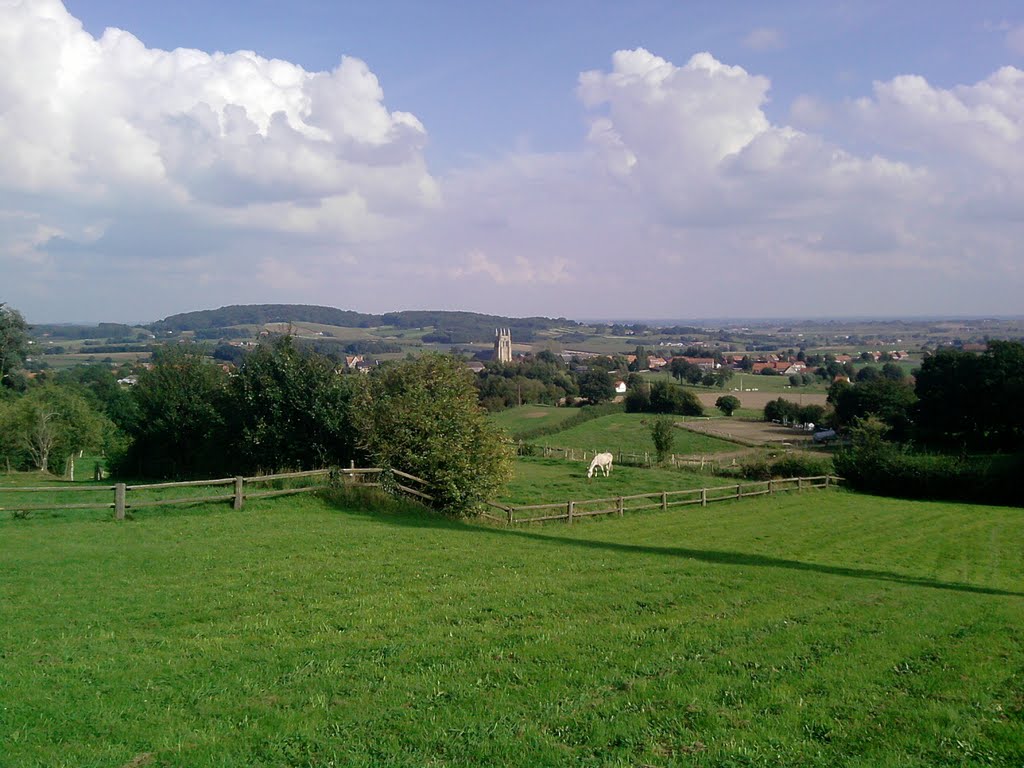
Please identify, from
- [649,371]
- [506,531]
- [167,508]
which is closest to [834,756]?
[506,531]

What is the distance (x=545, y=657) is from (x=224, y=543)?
9.06 meters

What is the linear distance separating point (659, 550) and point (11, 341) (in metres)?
68.3

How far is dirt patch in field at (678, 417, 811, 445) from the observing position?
66188 millimetres

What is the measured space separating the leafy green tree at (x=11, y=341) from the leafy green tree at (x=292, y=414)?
50.6 metres

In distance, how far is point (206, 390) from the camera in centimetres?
3159

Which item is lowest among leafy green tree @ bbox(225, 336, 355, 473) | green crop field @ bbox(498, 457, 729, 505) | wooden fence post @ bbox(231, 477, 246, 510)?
green crop field @ bbox(498, 457, 729, 505)

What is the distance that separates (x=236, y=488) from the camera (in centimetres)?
1941

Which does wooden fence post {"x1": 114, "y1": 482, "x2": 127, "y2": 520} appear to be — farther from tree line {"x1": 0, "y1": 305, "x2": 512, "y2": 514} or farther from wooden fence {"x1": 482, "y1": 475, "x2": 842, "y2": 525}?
wooden fence {"x1": 482, "y1": 475, "x2": 842, "y2": 525}

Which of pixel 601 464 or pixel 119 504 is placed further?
pixel 601 464

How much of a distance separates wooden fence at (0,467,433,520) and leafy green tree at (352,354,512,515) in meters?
0.70

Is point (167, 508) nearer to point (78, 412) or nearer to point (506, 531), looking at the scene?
point (506, 531)

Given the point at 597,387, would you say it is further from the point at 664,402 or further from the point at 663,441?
the point at 663,441

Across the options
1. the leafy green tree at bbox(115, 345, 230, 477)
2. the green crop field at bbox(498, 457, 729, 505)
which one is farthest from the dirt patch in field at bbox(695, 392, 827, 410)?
the leafy green tree at bbox(115, 345, 230, 477)

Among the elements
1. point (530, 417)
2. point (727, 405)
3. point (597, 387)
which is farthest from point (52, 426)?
point (727, 405)
